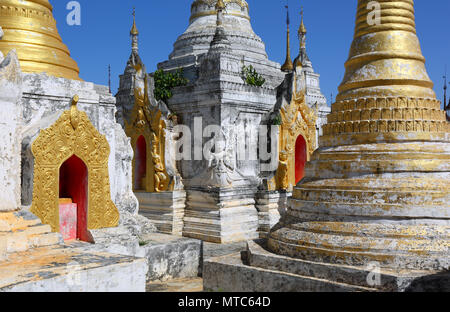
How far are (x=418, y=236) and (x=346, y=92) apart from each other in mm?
2605

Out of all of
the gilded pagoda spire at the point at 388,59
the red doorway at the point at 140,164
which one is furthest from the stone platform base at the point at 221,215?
the gilded pagoda spire at the point at 388,59

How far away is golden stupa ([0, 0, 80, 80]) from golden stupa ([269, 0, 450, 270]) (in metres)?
4.20

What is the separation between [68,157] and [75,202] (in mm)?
870

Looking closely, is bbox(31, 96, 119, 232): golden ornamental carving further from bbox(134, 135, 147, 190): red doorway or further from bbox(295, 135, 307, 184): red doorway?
bbox(295, 135, 307, 184): red doorway

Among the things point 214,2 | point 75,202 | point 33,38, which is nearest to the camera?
point 75,202

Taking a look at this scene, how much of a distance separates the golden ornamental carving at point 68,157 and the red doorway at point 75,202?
5.0 inches

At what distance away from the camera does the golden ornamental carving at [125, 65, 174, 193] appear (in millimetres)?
13516

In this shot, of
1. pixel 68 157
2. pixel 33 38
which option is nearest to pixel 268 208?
pixel 68 157

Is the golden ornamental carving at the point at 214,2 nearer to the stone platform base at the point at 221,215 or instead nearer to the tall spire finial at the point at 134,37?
the tall spire finial at the point at 134,37

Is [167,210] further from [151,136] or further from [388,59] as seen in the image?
[388,59]

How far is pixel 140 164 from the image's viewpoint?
14.4 metres

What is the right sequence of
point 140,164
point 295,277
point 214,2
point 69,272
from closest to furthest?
point 69,272 → point 295,277 → point 140,164 → point 214,2

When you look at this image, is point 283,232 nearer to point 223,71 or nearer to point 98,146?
point 98,146

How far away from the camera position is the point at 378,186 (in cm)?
682
